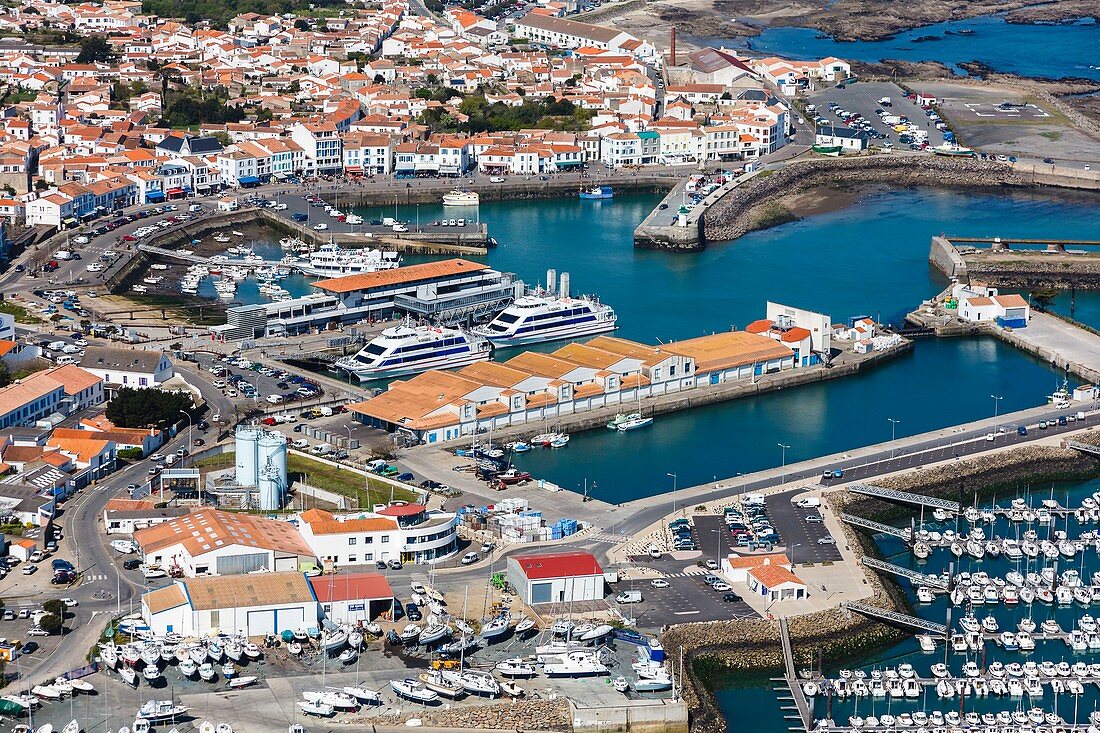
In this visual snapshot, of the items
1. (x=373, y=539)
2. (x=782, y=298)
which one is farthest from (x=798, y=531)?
(x=782, y=298)

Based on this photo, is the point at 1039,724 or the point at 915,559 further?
the point at 915,559

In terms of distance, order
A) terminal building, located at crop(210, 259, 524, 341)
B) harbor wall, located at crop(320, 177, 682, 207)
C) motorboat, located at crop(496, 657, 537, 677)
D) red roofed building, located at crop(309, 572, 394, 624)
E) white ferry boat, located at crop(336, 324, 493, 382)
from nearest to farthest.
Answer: motorboat, located at crop(496, 657, 537, 677) → red roofed building, located at crop(309, 572, 394, 624) → white ferry boat, located at crop(336, 324, 493, 382) → terminal building, located at crop(210, 259, 524, 341) → harbor wall, located at crop(320, 177, 682, 207)

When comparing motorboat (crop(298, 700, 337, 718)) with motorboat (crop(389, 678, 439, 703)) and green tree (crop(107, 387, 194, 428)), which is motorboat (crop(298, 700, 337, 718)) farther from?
green tree (crop(107, 387, 194, 428))

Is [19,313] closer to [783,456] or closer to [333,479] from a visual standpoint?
[333,479]

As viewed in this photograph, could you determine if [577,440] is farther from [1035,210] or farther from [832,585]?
[1035,210]

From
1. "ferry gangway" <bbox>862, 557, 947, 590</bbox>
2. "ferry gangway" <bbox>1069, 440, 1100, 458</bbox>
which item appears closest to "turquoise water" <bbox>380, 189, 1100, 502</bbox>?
"ferry gangway" <bbox>1069, 440, 1100, 458</bbox>

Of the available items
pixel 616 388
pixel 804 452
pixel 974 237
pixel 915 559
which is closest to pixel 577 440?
pixel 616 388
